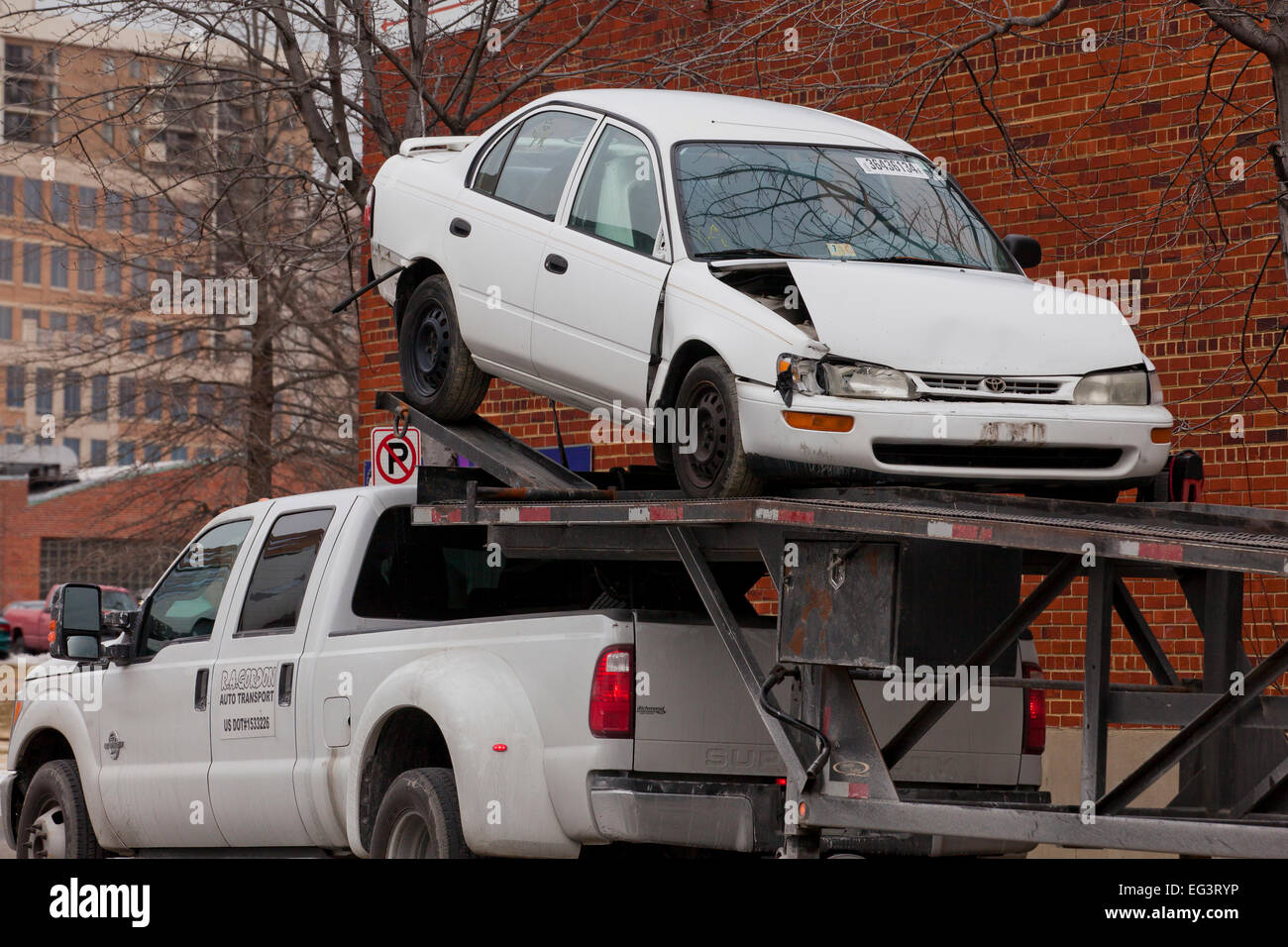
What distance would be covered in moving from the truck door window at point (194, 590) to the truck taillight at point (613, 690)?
9.62 ft

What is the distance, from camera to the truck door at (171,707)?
27.8 ft

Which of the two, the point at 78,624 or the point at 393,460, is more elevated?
the point at 393,460

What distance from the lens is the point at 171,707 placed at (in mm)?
8633

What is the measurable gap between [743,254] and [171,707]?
3.45m

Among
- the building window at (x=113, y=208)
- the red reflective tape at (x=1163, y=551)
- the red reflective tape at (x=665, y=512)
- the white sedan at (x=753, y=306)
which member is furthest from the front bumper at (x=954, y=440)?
the building window at (x=113, y=208)

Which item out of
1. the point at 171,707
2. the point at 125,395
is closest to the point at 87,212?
the point at 125,395

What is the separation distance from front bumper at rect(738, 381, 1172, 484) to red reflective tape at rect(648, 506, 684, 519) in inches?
18.1

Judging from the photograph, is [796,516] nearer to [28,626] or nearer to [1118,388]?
[1118,388]

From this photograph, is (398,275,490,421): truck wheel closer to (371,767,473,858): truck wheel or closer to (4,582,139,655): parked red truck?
(371,767,473,858): truck wheel

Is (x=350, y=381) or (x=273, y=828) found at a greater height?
(x=350, y=381)

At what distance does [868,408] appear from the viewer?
656 centimetres
